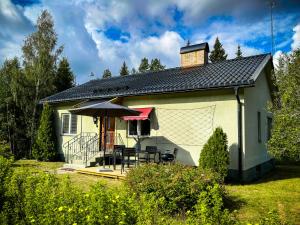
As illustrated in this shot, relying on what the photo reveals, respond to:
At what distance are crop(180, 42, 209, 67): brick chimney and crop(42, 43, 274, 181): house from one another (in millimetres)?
76

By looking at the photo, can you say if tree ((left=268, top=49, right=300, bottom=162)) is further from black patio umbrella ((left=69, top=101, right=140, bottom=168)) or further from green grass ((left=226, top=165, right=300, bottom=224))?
black patio umbrella ((left=69, top=101, right=140, bottom=168))

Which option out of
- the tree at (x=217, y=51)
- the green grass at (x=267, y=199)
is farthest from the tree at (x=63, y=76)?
the tree at (x=217, y=51)

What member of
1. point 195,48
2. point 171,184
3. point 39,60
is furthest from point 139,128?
point 39,60

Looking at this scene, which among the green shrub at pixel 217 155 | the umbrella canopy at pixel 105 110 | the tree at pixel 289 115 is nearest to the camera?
the tree at pixel 289 115

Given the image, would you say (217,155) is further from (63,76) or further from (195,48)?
(63,76)

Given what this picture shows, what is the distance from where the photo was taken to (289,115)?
11172mm

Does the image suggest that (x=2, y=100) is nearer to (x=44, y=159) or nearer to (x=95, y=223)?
(x=44, y=159)

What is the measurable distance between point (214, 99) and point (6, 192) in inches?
464

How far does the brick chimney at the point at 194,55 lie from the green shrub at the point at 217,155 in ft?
31.3

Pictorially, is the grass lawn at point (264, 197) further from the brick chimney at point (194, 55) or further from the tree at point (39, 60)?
the tree at point (39, 60)

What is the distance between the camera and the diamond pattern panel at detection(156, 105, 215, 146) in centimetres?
1491

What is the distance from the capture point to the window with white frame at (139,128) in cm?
1744

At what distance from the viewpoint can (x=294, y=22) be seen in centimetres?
1534

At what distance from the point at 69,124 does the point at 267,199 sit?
1686 centimetres
